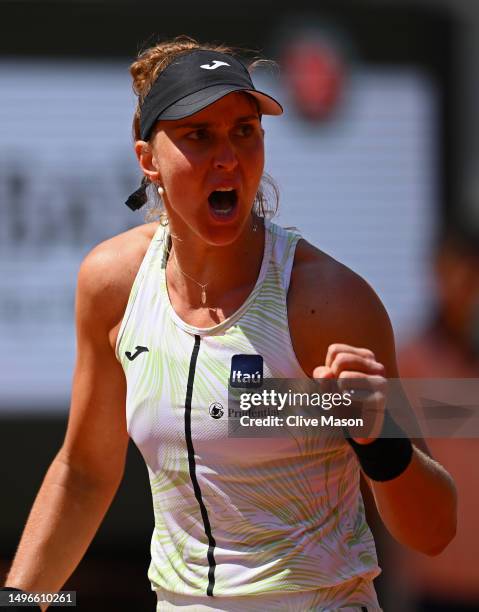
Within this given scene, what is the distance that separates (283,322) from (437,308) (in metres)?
1.71

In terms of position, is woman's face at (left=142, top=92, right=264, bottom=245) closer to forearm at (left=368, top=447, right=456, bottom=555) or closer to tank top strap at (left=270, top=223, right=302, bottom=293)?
tank top strap at (left=270, top=223, right=302, bottom=293)

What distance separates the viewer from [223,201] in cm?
256

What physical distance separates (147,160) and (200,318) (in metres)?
0.40

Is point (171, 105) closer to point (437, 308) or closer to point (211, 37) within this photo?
point (437, 308)

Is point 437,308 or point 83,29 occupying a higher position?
point 83,29

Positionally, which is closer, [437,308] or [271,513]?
[271,513]

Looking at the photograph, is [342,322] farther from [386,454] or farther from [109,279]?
[109,279]

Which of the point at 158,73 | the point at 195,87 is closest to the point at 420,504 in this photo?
the point at 195,87

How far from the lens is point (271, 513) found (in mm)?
2523

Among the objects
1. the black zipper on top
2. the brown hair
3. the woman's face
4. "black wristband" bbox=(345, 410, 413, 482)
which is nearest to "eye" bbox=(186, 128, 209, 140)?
the woman's face

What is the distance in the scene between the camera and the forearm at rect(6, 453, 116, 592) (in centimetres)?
279

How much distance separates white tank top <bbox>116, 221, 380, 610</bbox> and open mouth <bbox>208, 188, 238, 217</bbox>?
0.48ft

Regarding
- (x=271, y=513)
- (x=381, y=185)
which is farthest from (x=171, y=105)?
(x=381, y=185)

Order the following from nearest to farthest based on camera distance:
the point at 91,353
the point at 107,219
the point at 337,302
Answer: the point at 337,302 < the point at 91,353 < the point at 107,219
